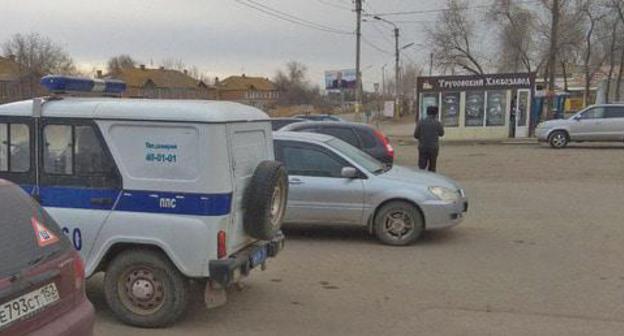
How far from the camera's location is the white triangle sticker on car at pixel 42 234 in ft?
10.3

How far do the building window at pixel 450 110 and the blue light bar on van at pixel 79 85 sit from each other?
24975 millimetres

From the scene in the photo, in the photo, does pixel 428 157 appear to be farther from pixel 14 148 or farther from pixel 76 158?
pixel 14 148

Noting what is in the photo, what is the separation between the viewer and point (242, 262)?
4.92 meters

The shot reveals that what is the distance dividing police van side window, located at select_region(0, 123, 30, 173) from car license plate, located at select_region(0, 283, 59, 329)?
2.34m

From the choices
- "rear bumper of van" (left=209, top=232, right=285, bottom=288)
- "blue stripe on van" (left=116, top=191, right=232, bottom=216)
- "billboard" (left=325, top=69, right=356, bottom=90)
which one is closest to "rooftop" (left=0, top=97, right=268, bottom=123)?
"blue stripe on van" (left=116, top=191, right=232, bottom=216)

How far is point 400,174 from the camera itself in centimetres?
834

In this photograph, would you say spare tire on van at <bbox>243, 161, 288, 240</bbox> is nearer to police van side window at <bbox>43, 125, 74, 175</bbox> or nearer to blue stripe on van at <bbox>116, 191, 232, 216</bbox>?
blue stripe on van at <bbox>116, 191, 232, 216</bbox>

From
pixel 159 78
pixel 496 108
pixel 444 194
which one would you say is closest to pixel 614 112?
pixel 496 108

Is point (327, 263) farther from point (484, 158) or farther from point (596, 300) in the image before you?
point (484, 158)

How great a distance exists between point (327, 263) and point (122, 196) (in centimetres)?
284

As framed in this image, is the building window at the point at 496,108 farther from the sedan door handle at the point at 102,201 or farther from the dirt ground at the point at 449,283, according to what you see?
the sedan door handle at the point at 102,201

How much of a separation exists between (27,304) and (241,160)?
234 centimetres

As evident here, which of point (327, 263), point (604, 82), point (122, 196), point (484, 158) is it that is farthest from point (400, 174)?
point (604, 82)

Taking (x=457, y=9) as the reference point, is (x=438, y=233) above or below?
below
